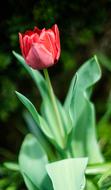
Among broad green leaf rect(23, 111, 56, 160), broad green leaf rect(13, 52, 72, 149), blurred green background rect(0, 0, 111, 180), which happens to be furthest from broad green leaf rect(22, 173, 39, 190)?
blurred green background rect(0, 0, 111, 180)

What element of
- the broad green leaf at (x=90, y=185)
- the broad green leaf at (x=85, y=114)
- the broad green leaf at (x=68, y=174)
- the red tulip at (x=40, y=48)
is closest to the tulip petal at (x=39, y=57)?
the red tulip at (x=40, y=48)

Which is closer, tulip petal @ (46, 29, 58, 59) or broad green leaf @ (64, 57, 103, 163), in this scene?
tulip petal @ (46, 29, 58, 59)

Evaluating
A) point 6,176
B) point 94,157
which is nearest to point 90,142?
point 94,157

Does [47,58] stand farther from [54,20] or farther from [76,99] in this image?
[54,20]

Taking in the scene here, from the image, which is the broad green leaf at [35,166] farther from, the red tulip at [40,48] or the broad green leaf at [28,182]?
the red tulip at [40,48]

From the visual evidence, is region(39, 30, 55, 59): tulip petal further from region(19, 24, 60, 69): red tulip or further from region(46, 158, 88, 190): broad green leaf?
region(46, 158, 88, 190): broad green leaf

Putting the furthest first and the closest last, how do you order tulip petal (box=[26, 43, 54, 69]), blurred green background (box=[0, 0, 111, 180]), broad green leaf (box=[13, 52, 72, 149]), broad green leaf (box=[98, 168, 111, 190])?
blurred green background (box=[0, 0, 111, 180]) → broad green leaf (box=[13, 52, 72, 149]) → broad green leaf (box=[98, 168, 111, 190]) → tulip petal (box=[26, 43, 54, 69])

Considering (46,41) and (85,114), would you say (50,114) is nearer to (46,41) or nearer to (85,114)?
(85,114)
